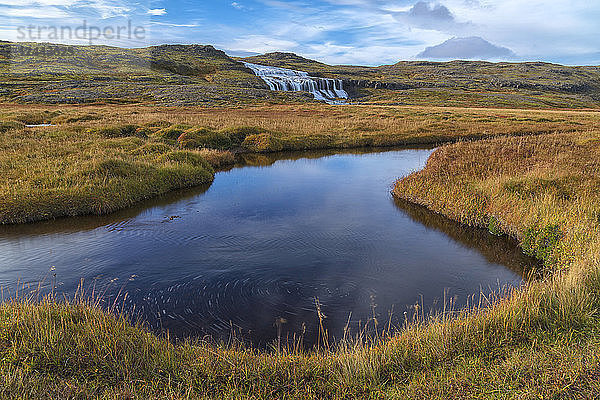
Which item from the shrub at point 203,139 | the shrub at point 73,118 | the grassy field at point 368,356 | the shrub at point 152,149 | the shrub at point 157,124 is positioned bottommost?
the grassy field at point 368,356

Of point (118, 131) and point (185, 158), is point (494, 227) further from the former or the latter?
point (118, 131)

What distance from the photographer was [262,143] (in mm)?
36875

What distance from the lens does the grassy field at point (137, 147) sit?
1727 centimetres

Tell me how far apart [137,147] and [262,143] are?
1227 centimetres

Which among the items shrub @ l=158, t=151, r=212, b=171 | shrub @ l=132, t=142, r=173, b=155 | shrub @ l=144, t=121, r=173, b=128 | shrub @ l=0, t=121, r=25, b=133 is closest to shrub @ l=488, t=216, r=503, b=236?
shrub @ l=158, t=151, r=212, b=171

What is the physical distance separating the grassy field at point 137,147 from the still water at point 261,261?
4.11 feet

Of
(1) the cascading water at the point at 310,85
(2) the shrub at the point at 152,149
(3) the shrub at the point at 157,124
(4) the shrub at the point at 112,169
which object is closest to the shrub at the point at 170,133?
(3) the shrub at the point at 157,124

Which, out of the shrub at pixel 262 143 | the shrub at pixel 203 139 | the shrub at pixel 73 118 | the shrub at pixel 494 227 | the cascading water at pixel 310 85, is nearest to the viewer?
the shrub at pixel 494 227

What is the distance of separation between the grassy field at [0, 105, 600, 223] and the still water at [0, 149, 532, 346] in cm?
125

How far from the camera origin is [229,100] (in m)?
81.3

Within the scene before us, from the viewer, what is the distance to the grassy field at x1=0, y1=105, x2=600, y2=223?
1727cm

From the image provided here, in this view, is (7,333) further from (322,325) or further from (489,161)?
(489,161)

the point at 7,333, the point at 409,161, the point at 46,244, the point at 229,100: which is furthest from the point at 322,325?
the point at 229,100

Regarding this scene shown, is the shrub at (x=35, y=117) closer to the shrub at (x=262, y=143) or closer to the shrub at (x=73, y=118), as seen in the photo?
the shrub at (x=73, y=118)
